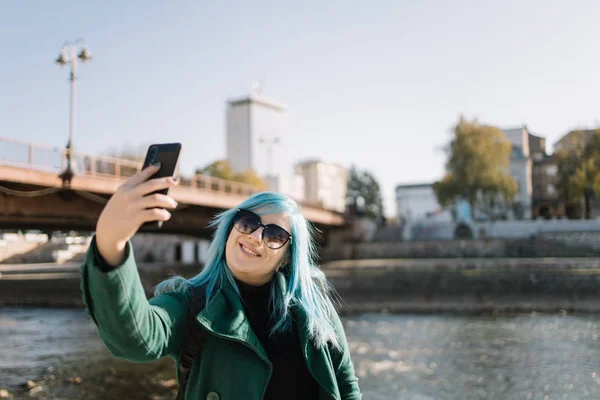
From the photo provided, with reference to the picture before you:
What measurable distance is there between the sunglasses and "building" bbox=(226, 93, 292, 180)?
9590 centimetres

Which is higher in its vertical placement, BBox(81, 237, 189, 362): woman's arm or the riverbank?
BBox(81, 237, 189, 362): woman's arm

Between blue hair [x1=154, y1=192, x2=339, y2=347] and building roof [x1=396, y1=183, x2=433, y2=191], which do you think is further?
building roof [x1=396, y1=183, x2=433, y2=191]

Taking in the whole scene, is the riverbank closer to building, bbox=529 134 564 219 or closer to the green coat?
the green coat

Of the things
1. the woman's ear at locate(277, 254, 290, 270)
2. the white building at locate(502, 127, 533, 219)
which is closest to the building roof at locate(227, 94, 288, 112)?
the white building at locate(502, 127, 533, 219)

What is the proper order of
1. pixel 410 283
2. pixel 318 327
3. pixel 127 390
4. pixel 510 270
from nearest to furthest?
pixel 318 327, pixel 127 390, pixel 410 283, pixel 510 270

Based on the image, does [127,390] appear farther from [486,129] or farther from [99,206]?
[486,129]

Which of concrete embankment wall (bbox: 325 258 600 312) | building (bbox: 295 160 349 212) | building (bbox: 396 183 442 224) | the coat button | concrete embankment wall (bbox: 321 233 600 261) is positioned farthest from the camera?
building (bbox: 295 160 349 212)

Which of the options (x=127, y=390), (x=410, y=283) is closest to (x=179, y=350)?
(x=127, y=390)

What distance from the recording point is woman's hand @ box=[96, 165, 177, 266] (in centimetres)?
155

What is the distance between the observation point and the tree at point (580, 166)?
4631 cm

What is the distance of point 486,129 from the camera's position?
51.2 meters

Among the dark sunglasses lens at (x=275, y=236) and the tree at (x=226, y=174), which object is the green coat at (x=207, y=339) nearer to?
the dark sunglasses lens at (x=275, y=236)

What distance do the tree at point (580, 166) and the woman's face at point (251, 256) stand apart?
48.9 metres

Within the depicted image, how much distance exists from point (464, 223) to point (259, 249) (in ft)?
170
